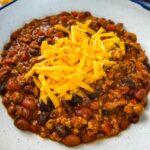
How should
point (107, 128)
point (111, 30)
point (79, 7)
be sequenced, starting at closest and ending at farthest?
1. point (107, 128)
2. point (111, 30)
3. point (79, 7)

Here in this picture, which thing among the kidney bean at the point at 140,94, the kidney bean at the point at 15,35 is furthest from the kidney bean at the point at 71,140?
the kidney bean at the point at 15,35

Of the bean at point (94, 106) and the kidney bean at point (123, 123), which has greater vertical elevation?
the bean at point (94, 106)

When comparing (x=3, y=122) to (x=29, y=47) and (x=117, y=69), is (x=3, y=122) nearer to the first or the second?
(x=29, y=47)

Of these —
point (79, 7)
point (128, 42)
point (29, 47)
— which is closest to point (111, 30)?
point (128, 42)

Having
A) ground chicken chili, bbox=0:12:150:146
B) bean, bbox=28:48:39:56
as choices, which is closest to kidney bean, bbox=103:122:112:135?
ground chicken chili, bbox=0:12:150:146

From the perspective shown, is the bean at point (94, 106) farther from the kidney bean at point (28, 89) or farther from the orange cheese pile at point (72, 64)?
the kidney bean at point (28, 89)

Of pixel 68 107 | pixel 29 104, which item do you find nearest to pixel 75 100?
pixel 68 107

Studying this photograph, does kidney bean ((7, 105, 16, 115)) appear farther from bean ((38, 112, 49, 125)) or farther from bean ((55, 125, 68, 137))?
bean ((55, 125, 68, 137))
